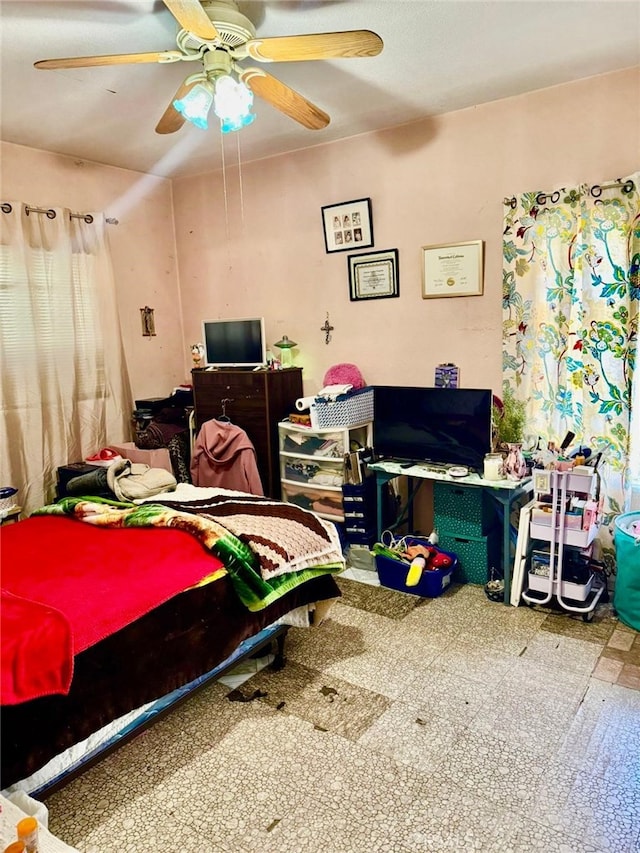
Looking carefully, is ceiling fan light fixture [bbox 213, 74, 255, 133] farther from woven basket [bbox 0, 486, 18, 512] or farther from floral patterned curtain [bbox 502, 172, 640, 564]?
woven basket [bbox 0, 486, 18, 512]

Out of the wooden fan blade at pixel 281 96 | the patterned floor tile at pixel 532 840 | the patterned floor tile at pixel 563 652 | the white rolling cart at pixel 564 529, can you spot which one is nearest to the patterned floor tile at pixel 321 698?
the patterned floor tile at pixel 532 840

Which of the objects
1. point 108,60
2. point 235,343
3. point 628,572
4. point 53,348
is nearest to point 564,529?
point 628,572

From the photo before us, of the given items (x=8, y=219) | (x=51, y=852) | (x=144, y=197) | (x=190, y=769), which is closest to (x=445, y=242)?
(x=144, y=197)

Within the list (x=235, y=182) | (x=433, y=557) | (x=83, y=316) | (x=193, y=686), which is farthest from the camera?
(x=235, y=182)

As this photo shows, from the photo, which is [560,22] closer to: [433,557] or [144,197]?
[433,557]

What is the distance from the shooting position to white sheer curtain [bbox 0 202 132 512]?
3.46 metres

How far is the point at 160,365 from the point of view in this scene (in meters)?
4.55

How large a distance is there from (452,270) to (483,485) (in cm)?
131

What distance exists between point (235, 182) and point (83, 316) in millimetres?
1509

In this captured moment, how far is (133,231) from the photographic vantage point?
14.0 feet

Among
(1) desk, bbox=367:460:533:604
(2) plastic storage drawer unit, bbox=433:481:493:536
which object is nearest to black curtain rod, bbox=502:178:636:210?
(1) desk, bbox=367:460:533:604

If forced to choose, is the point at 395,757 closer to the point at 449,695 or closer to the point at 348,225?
the point at 449,695

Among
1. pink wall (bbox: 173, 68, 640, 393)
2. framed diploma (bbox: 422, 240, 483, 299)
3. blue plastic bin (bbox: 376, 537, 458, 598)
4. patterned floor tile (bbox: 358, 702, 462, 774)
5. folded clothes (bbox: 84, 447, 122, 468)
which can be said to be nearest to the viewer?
patterned floor tile (bbox: 358, 702, 462, 774)

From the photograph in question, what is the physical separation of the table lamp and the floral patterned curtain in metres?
1.51
